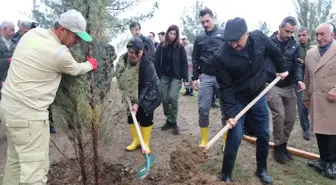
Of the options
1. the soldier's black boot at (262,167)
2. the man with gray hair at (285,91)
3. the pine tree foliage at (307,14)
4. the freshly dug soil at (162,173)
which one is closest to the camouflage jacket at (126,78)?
the freshly dug soil at (162,173)

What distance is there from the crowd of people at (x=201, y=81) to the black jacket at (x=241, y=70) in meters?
0.01

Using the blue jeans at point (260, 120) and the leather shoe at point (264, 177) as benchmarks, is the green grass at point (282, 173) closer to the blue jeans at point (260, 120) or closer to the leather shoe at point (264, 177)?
the leather shoe at point (264, 177)

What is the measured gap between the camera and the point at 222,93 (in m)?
4.18

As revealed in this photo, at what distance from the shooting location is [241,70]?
410 centimetres

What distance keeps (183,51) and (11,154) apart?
151 inches

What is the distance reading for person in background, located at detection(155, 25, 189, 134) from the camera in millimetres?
6348

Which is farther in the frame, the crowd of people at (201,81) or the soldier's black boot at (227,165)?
the soldier's black boot at (227,165)

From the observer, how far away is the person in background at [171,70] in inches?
250

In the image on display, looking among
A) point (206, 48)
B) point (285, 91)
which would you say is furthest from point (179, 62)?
point (285, 91)

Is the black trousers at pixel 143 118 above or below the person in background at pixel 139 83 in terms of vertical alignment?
below

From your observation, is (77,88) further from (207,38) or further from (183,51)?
(183,51)

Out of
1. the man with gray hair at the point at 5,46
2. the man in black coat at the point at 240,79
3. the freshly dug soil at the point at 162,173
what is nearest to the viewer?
the freshly dug soil at the point at 162,173

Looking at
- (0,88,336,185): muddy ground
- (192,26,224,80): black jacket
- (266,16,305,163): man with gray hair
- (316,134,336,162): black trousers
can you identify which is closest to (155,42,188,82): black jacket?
(192,26,224,80): black jacket

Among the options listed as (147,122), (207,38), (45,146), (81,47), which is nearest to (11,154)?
(45,146)
